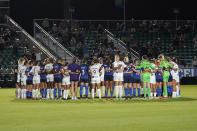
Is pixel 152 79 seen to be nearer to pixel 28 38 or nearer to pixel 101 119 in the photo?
pixel 101 119

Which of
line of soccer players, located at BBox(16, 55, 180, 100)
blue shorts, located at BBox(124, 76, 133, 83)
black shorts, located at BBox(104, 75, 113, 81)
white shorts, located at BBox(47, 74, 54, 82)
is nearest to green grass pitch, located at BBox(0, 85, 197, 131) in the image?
line of soccer players, located at BBox(16, 55, 180, 100)

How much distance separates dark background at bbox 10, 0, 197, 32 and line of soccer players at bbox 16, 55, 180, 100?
20923 millimetres

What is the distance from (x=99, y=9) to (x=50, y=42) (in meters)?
8.07

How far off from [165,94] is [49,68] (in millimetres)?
6480

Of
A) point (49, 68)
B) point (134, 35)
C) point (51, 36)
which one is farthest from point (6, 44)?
point (49, 68)

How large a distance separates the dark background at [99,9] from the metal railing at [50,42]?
235 centimetres

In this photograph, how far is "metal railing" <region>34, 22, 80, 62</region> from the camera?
4349cm

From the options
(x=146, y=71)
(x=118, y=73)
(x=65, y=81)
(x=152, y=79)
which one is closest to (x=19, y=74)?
(x=65, y=81)

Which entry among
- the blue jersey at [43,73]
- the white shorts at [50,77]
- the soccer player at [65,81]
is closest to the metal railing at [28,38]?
the blue jersey at [43,73]

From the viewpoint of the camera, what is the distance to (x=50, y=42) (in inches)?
1752

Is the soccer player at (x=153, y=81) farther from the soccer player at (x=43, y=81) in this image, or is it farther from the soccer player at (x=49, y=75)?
the soccer player at (x=43, y=81)

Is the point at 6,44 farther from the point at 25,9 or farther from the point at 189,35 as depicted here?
the point at 189,35

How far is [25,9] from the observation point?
46.8 meters

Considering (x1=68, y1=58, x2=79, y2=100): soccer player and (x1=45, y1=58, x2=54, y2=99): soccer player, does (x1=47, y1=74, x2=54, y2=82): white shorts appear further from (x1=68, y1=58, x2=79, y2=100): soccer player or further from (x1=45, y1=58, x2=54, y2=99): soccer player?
(x1=68, y1=58, x2=79, y2=100): soccer player
